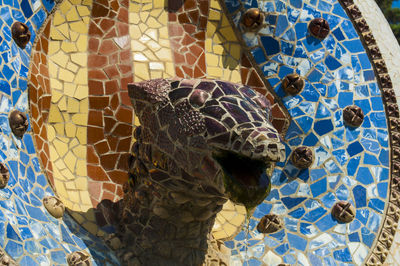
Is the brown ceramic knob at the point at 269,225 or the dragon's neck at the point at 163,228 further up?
the dragon's neck at the point at 163,228

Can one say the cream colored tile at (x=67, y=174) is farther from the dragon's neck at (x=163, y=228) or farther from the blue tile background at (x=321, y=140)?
the blue tile background at (x=321, y=140)

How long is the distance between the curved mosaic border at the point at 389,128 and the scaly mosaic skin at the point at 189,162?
50.9 inches

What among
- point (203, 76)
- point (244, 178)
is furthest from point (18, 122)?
point (203, 76)

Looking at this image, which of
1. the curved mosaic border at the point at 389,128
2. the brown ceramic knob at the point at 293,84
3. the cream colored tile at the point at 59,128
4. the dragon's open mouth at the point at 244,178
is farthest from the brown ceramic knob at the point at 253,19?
the dragon's open mouth at the point at 244,178

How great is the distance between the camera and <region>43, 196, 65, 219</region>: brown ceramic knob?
401 centimetres

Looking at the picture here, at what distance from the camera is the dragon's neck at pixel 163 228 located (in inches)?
161

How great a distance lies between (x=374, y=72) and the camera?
17.1 ft

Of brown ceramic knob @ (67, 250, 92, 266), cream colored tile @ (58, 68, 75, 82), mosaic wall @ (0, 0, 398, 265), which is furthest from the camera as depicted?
cream colored tile @ (58, 68, 75, 82)

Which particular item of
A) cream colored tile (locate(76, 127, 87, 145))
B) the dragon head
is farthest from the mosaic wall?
the dragon head

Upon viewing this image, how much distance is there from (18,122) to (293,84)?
2.00 m

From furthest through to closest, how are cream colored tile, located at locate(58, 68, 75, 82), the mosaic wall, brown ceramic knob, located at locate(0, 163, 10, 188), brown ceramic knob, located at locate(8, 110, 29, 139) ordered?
cream colored tile, located at locate(58, 68, 75, 82), the mosaic wall, brown ceramic knob, located at locate(8, 110, 29, 139), brown ceramic knob, located at locate(0, 163, 10, 188)

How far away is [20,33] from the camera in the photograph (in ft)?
14.0

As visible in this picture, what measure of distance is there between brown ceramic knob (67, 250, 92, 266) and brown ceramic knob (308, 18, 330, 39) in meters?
2.37

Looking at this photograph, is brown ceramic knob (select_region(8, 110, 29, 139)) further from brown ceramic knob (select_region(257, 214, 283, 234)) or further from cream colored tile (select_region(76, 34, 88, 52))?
brown ceramic knob (select_region(257, 214, 283, 234))
